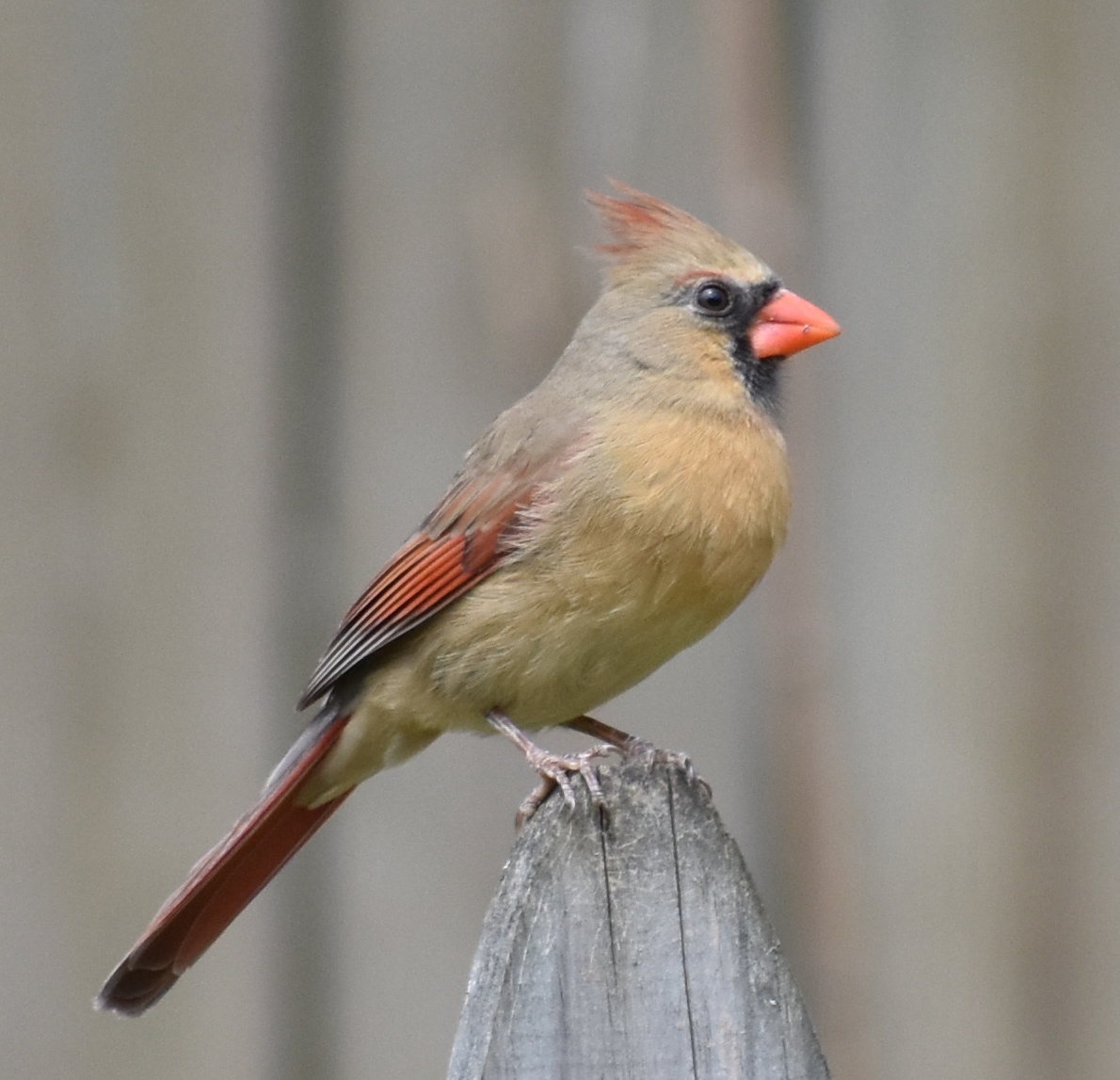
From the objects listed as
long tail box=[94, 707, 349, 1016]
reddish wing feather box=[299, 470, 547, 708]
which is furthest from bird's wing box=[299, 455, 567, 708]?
long tail box=[94, 707, 349, 1016]

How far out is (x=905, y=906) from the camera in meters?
2.59

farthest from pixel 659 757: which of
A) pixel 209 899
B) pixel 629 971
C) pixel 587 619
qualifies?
pixel 209 899

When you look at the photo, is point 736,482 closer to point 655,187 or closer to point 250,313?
point 655,187

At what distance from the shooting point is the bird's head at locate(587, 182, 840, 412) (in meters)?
2.46

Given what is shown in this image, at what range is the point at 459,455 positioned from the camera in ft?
8.50

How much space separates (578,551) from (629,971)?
88 cm

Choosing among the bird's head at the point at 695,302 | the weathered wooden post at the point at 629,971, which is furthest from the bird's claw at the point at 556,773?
the bird's head at the point at 695,302

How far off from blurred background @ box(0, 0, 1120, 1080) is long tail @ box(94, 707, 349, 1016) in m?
0.21

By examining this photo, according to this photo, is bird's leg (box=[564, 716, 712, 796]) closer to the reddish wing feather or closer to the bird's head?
the reddish wing feather

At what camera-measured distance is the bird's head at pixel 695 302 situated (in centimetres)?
246

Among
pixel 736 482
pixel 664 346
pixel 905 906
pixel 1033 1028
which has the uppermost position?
pixel 664 346

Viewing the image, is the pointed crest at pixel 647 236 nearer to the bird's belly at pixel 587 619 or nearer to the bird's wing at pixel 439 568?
the bird's wing at pixel 439 568

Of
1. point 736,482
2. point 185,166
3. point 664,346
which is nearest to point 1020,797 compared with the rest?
point 736,482

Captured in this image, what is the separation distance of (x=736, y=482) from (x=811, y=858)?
0.56m
